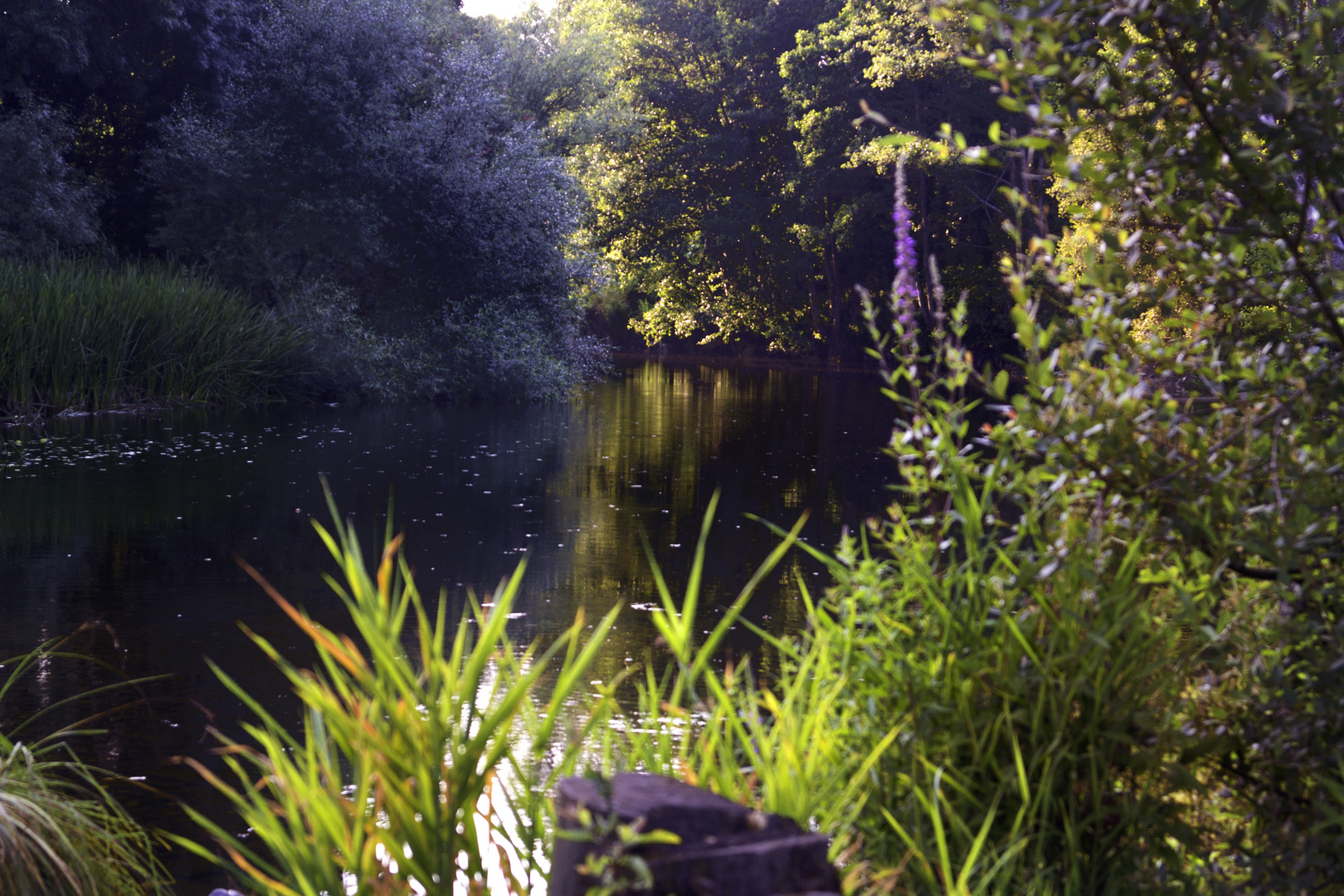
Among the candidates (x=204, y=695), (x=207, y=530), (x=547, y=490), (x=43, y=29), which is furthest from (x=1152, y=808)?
(x=43, y=29)

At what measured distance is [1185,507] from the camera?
251cm

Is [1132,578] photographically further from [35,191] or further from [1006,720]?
[35,191]

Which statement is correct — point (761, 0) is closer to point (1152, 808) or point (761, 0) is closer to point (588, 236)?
point (588, 236)

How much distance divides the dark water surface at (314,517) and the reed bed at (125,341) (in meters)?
0.84

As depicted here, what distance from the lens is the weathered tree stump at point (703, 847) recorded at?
6.11ft

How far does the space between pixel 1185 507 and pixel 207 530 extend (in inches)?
302

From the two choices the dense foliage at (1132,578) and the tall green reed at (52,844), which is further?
the tall green reed at (52,844)

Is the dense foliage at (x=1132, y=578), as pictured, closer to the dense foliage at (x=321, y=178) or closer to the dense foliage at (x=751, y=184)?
the dense foliage at (x=321, y=178)

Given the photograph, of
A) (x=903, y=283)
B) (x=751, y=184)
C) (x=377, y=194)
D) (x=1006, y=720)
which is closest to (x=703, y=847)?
(x=1006, y=720)

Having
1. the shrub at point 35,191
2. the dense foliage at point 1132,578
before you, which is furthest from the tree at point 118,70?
the dense foliage at point 1132,578

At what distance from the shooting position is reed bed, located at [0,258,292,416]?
15.5 meters

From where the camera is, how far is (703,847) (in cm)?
192

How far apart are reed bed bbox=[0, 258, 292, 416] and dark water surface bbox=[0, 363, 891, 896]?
33.0 inches

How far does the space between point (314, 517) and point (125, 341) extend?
9.42 metres
